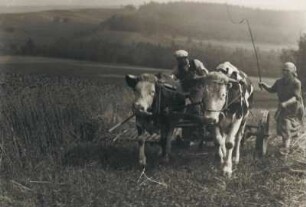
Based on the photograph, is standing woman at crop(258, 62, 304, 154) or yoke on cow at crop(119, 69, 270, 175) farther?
standing woman at crop(258, 62, 304, 154)

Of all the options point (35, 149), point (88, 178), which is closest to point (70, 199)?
point (88, 178)

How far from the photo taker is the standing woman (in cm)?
354

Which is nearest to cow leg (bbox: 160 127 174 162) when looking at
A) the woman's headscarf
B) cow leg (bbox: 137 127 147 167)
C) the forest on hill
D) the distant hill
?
cow leg (bbox: 137 127 147 167)

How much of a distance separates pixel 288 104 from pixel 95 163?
112cm

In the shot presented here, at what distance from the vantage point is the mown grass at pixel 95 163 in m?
3.46

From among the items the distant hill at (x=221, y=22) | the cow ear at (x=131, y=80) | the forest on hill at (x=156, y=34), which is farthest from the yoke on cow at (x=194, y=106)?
the distant hill at (x=221, y=22)

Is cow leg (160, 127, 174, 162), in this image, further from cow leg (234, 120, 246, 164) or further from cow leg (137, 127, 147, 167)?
cow leg (234, 120, 246, 164)

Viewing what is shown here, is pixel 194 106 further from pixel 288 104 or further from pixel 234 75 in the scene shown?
pixel 288 104

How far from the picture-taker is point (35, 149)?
12.0ft

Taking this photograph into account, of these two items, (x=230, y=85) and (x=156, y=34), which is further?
(x=156, y=34)

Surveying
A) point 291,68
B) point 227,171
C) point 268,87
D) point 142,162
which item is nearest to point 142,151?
point 142,162

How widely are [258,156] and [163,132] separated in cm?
55

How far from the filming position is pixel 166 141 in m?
3.53

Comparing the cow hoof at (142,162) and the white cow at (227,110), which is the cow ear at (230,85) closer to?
the white cow at (227,110)
